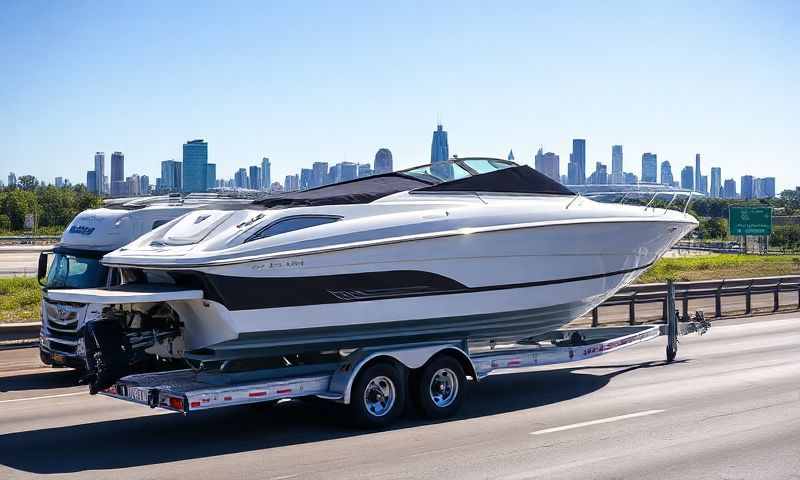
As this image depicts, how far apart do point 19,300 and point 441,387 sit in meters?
16.1

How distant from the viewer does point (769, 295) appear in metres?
31.2

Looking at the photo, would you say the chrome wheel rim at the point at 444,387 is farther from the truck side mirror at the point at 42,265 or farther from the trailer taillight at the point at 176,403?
the truck side mirror at the point at 42,265

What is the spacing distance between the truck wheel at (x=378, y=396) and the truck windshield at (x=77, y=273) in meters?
5.09

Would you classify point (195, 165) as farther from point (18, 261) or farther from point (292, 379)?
point (18, 261)

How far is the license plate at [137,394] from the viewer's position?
9.84 m

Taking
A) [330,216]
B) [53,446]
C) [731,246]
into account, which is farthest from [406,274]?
[731,246]

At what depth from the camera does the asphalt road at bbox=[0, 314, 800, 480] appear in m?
8.85

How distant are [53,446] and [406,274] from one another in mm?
4506

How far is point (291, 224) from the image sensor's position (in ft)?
35.7

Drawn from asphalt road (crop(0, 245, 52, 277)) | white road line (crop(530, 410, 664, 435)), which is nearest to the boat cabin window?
white road line (crop(530, 410, 664, 435))

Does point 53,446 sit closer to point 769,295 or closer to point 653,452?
point 653,452

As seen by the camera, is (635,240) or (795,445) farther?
(635,240)

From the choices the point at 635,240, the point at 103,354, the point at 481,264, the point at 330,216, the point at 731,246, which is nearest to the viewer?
the point at 103,354

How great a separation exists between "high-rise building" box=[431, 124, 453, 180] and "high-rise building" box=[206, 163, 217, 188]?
6221 mm
